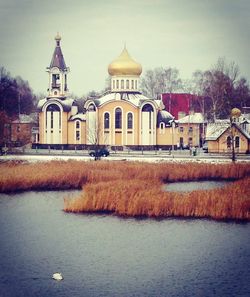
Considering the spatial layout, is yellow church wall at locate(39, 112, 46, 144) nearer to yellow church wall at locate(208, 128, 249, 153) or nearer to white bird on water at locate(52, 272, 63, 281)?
yellow church wall at locate(208, 128, 249, 153)

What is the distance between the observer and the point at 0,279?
11.5 meters

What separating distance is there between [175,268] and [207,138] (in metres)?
26.1

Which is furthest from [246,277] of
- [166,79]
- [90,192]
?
[166,79]

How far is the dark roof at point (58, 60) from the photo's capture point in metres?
44.0

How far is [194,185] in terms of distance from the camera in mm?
23438

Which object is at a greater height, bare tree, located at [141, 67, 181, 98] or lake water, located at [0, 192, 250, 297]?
bare tree, located at [141, 67, 181, 98]

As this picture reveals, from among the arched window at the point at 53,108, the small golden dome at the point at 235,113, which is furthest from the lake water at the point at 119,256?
the arched window at the point at 53,108

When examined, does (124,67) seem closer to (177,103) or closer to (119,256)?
(177,103)

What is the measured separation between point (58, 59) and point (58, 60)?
106 mm

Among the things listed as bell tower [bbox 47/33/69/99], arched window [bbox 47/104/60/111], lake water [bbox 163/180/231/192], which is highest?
bell tower [bbox 47/33/69/99]

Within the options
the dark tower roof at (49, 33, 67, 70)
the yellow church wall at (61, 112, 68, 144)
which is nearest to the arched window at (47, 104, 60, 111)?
the yellow church wall at (61, 112, 68, 144)

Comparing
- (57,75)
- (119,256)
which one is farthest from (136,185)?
(57,75)

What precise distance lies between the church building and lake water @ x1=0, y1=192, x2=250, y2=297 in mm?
24137

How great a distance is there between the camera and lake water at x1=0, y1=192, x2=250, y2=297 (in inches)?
440
